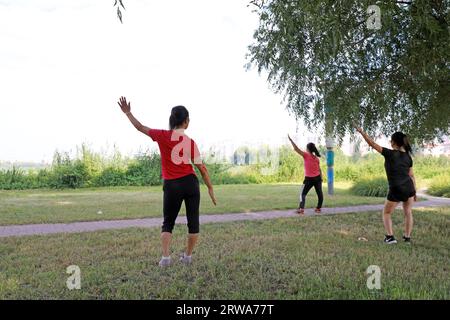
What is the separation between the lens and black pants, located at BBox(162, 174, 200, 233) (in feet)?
16.2

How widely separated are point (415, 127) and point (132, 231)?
5.21m

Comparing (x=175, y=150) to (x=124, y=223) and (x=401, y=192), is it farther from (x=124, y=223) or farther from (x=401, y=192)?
(x=124, y=223)

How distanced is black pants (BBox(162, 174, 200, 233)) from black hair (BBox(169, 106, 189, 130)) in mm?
630

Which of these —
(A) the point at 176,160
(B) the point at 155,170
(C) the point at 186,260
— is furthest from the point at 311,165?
(B) the point at 155,170

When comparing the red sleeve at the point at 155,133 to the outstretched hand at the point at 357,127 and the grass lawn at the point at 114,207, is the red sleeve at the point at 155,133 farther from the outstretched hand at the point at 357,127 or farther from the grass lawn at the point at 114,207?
the grass lawn at the point at 114,207

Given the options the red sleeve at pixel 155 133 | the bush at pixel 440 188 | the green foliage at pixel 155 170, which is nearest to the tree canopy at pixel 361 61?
the red sleeve at pixel 155 133

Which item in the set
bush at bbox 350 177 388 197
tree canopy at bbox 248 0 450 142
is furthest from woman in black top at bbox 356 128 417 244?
bush at bbox 350 177 388 197

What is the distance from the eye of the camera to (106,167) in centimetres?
2000

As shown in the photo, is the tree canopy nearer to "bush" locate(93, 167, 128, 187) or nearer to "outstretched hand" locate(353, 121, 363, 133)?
"outstretched hand" locate(353, 121, 363, 133)

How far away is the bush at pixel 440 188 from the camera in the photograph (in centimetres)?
1533

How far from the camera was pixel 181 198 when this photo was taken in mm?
5000

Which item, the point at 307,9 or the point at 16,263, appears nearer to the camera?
the point at 307,9
